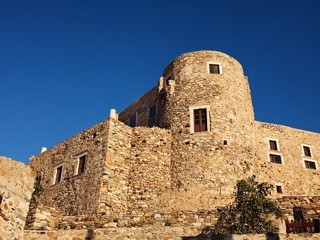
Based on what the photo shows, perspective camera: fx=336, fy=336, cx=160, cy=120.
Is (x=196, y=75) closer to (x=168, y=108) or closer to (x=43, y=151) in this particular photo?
(x=168, y=108)

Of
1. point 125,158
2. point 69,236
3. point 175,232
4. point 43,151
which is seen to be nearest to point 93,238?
point 69,236

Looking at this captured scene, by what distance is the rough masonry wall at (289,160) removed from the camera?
24544mm

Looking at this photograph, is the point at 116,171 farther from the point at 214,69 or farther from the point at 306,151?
the point at 306,151

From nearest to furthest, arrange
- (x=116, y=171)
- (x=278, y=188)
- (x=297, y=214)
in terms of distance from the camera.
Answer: (x=297, y=214) → (x=116, y=171) → (x=278, y=188)

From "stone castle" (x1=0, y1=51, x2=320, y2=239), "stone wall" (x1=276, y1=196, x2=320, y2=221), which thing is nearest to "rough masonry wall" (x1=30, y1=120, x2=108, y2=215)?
"stone castle" (x1=0, y1=51, x2=320, y2=239)

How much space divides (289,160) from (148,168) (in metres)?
12.4

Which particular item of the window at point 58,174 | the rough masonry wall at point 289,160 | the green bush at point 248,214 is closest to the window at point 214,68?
the rough masonry wall at point 289,160

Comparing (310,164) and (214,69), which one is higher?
(214,69)

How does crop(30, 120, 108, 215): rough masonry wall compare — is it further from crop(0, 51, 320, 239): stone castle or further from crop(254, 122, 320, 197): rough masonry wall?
crop(254, 122, 320, 197): rough masonry wall

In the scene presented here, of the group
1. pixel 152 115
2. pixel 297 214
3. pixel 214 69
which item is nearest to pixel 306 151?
pixel 214 69

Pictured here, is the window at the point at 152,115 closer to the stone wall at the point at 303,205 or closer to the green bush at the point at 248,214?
the green bush at the point at 248,214

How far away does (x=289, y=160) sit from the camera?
2602 centimetres

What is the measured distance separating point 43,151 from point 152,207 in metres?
11.9

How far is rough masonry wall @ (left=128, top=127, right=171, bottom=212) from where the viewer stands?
18.9 meters
